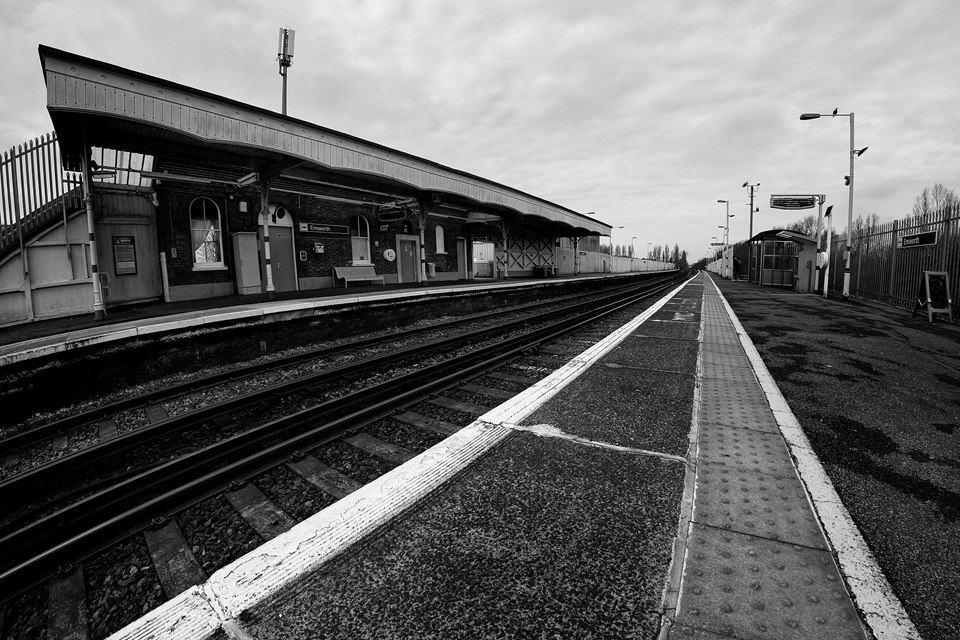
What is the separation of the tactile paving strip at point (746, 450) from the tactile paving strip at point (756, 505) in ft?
0.35

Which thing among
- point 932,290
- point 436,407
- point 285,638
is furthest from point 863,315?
point 285,638

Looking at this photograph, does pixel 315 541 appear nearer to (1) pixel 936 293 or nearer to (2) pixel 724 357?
(2) pixel 724 357

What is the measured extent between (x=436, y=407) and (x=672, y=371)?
135 inches

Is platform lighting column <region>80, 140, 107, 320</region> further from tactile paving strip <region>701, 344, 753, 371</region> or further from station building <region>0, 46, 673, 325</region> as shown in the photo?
tactile paving strip <region>701, 344, 753, 371</region>

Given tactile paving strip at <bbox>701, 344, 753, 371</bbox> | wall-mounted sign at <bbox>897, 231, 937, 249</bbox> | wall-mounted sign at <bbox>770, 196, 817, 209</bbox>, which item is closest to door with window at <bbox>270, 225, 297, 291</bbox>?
tactile paving strip at <bbox>701, 344, 753, 371</bbox>

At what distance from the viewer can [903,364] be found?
20.5ft

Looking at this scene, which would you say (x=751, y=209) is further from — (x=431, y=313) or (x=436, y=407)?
(x=436, y=407)

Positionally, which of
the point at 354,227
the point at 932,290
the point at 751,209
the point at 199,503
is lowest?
the point at 199,503

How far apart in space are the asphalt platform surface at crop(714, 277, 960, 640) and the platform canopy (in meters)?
11.1

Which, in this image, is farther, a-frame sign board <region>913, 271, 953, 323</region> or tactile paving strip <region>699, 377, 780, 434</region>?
a-frame sign board <region>913, 271, 953, 323</region>

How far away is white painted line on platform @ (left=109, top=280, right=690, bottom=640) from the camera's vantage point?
192cm

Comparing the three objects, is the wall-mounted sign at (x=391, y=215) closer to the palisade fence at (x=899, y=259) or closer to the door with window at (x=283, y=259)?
the door with window at (x=283, y=259)

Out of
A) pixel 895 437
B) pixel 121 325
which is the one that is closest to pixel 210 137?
pixel 121 325

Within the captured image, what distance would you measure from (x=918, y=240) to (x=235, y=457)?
18.0 meters
